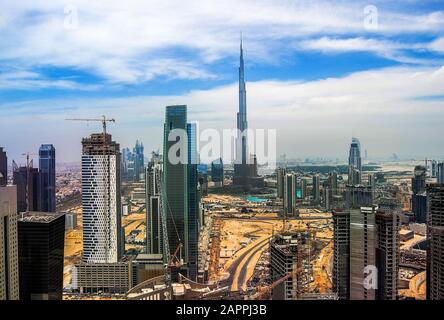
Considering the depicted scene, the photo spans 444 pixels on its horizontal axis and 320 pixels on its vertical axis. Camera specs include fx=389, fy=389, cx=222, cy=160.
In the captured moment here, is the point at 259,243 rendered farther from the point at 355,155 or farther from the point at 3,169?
the point at 3,169

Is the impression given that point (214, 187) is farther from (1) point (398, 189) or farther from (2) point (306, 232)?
(1) point (398, 189)

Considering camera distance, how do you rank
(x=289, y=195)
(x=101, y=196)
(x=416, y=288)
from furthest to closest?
(x=101, y=196)
(x=289, y=195)
(x=416, y=288)

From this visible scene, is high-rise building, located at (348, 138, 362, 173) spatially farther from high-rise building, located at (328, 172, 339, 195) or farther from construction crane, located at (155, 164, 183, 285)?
construction crane, located at (155, 164, 183, 285)

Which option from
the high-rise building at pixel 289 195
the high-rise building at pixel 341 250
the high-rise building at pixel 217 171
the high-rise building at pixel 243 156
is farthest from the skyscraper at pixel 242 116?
the high-rise building at pixel 341 250

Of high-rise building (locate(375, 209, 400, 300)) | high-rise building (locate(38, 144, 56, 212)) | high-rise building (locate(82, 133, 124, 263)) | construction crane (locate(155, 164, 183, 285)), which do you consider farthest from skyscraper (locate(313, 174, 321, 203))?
high-rise building (locate(82, 133, 124, 263))

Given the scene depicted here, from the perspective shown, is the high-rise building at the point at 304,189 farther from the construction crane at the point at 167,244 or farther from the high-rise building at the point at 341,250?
the construction crane at the point at 167,244

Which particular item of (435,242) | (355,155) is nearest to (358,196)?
(355,155)
